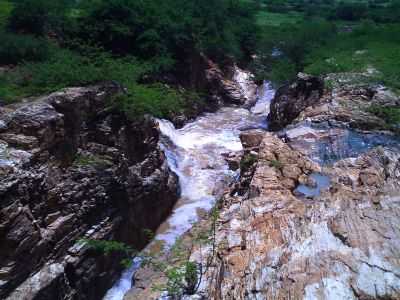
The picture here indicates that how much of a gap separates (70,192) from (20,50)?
21.0 feet

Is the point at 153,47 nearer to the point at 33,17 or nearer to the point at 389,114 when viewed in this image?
the point at 33,17

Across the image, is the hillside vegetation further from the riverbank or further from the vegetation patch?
the riverbank

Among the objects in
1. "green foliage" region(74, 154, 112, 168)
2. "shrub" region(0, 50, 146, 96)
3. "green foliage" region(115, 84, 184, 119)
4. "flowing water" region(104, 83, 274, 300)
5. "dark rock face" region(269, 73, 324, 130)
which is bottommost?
"flowing water" region(104, 83, 274, 300)

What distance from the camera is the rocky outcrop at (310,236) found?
6172mm

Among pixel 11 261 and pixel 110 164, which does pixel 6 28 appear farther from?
pixel 11 261

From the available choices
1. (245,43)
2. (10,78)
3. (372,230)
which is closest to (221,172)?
(10,78)

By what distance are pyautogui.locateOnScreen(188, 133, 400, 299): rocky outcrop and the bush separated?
28.0ft

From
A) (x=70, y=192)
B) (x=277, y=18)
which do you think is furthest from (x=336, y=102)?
(x=277, y=18)

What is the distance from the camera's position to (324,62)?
1878cm

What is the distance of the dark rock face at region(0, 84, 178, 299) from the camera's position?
838 cm

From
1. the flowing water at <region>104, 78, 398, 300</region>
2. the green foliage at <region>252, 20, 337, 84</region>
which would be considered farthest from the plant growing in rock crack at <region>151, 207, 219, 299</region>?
the green foliage at <region>252, 20, 337, 84</region>

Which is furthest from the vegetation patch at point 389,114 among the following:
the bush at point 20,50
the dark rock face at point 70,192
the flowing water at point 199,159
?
the bush at point 20,50

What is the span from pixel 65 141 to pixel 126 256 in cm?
347

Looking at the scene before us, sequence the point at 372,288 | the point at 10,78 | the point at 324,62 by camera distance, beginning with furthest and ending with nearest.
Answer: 1. the point at 324,62
2. the point at 10,78
3. the point at 372,288
